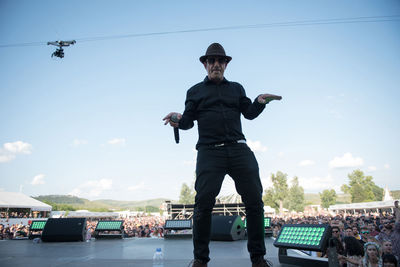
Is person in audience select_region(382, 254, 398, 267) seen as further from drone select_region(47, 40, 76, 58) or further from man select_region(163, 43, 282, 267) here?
drone select_region(47, 40, 76, 58)

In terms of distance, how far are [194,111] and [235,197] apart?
37.5 metres

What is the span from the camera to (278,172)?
5812cm

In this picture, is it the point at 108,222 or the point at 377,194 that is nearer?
the point at 108,222

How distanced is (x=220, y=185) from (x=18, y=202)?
4216cm

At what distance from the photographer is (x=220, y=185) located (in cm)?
235

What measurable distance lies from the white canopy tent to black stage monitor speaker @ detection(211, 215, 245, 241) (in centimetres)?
3454

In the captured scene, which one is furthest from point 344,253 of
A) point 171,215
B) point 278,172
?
point 278,172

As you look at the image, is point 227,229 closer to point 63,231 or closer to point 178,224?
point 178,224

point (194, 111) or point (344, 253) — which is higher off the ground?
point (194, 111)

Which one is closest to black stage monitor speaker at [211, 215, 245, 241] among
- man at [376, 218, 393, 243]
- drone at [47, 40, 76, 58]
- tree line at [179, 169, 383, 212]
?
man at [376, 218, 393, 243]

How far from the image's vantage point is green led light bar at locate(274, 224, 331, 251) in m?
2.37

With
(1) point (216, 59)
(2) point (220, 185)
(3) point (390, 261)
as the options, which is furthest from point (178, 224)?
(1) point (216, 59)

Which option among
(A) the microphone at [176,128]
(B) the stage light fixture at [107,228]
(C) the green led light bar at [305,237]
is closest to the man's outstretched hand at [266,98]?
(A) the microphone at [176,128]

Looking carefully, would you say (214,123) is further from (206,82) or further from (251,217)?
(251,217)
